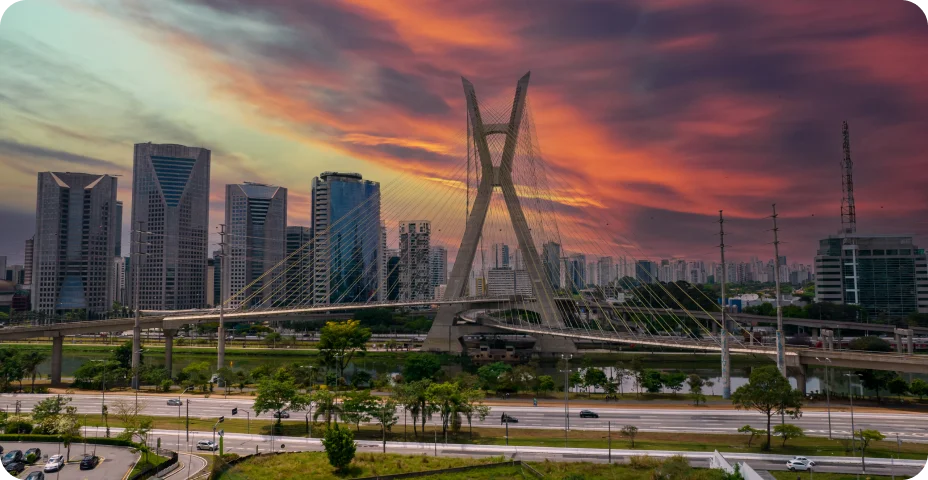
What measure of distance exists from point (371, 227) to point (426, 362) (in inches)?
2148

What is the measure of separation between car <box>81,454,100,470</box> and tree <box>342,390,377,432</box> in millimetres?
6035

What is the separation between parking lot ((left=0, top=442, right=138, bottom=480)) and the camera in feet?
40.9

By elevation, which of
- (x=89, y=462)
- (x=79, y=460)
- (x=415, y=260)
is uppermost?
(x=415, y=260)

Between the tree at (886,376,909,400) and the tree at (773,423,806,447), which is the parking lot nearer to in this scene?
the tree at (773,423,806,447)

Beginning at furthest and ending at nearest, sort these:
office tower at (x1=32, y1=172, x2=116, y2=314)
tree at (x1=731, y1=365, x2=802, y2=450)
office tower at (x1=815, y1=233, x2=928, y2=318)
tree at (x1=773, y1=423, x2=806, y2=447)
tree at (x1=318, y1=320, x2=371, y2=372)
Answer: office tower at (x1=32, y1=172, x2=116, y2=314) < office tower at (x1=815, y1=233, x2=928, y2=318) < tree at (x1=318, y1=320, x2=371, y2=372) < tree at (x1=731, y1=365, x2=802, y2=450) < tree at (x1=773, y1=423, x2=806, y2=447)

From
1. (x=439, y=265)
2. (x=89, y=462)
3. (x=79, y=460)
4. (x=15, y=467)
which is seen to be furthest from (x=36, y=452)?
(x=439, y=265)

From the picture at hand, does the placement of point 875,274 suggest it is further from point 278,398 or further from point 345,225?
point 345,225

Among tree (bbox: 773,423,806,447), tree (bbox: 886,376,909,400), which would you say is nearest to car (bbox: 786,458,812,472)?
tree (bbox: 773,423,806,447)

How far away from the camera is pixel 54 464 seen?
12.7 meters

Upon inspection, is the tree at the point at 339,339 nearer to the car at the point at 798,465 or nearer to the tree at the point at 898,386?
the car at the point at 798,465

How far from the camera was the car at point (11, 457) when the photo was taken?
41.5 feet

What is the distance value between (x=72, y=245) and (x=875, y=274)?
238 ft

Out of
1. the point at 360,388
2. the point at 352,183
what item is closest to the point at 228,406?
the point at 360,388

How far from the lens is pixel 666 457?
13.9 metres
